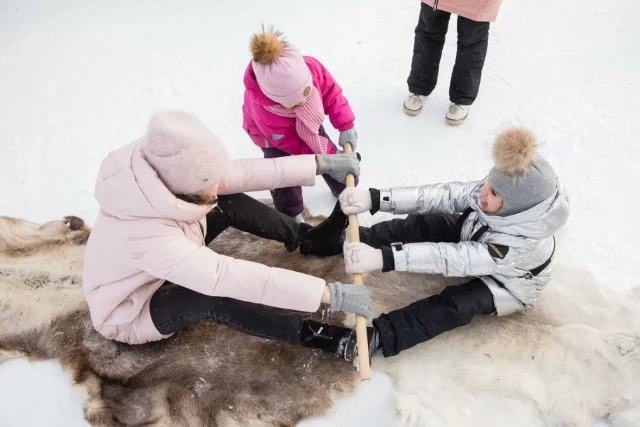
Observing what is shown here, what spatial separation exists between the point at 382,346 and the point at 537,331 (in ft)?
2.00

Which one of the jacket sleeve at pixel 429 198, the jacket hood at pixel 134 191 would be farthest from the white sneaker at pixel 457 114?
the jacket hood at pixel 134 191

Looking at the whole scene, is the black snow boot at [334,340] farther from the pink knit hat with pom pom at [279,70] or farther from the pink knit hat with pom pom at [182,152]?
the pink knit hat with pom pom at [279,70]

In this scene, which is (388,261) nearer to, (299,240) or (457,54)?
(299,240)

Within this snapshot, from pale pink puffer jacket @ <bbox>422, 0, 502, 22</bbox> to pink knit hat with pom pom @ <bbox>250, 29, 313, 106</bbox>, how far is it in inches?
36.4

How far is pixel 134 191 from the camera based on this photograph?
1418mm

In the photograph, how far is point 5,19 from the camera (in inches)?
144

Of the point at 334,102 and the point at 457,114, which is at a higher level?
the point at 334,102

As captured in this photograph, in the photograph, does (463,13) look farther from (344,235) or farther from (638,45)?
(638,45)

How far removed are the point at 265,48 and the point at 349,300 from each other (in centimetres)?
99

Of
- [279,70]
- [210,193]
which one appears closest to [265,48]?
[279,70]

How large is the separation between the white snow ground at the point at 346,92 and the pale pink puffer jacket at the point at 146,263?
1.44 ft

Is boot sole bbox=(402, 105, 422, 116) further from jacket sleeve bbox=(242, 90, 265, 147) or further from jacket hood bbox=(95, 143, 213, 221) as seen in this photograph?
jacket hood bbox=(95, 143, 213, 221)

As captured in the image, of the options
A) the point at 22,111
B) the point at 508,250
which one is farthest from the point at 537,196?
the point at 22,111

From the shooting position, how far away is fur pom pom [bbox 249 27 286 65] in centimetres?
181
